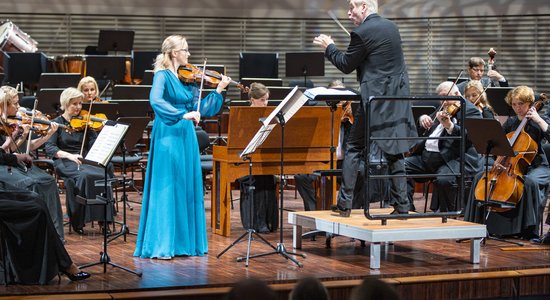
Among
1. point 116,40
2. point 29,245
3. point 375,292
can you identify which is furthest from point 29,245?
point 116,40

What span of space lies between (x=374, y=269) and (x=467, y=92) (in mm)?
2509

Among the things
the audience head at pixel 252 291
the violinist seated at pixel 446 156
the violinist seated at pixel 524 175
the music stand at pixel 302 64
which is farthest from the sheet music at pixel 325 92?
the music stand at pixel 302 64

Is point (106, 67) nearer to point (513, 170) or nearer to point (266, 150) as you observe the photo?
point (266, 150)

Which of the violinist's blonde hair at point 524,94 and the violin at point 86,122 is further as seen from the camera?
the violin at point 86,122

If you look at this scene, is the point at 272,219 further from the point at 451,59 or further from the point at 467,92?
the point at 451,59

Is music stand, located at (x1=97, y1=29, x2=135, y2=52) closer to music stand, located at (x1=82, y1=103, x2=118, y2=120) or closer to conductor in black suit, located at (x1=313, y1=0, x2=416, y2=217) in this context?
music stand, located at (x1=82, y1=103, x2=118, y2=120)

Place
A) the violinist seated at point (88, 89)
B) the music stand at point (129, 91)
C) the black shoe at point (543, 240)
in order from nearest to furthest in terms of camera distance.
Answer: the black shoe at point (543, 240)
the violinist seated at point (88, 89)
the music stand at point (129, 91)

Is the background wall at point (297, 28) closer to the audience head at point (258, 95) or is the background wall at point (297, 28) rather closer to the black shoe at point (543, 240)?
the black shoe at point (543, 240)

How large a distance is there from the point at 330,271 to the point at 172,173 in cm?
129

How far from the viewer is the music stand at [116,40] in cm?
1148

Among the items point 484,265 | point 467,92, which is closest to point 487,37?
point 467,92

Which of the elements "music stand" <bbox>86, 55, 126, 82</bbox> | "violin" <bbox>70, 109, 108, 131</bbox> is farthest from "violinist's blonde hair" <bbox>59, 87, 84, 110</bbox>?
"music stand" <bbox>86, 55, 126, 82</bbox>

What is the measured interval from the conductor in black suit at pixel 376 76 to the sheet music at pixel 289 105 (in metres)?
0.30

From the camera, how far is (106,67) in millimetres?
10430
